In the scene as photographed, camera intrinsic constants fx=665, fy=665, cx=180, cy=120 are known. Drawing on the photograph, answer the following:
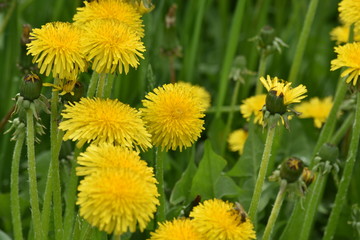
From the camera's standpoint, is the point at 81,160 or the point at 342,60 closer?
the point at 81,160

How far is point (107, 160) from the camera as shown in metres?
1.12

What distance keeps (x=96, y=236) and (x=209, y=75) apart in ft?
4.60

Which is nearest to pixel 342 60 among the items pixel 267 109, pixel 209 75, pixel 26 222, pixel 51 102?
pixel 267 109

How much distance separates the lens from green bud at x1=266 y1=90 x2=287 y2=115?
1264mm

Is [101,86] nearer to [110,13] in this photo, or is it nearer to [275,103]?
[110,13]

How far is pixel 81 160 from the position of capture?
114cm

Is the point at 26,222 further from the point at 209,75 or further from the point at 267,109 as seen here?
the point at 209,75

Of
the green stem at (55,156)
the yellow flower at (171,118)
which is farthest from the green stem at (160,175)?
the green stem at (55,156)

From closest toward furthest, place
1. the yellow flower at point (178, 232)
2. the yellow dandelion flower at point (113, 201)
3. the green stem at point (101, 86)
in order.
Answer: the yellow dandelion flower at point (113, 201) < the yellow flower at point (178, 232) < the green stem at point (101, 86)

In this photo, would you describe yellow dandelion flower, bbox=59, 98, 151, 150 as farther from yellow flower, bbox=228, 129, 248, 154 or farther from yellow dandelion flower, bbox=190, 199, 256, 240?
yellow flower, bbox=228, 129, 248, 154

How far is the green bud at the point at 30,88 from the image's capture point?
1265 mm

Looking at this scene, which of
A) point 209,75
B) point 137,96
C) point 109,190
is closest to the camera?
point 109,190

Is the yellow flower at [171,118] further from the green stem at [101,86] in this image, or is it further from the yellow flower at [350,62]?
the yellow flower at [350,62]

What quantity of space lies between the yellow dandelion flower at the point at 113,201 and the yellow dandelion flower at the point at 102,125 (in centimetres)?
15
